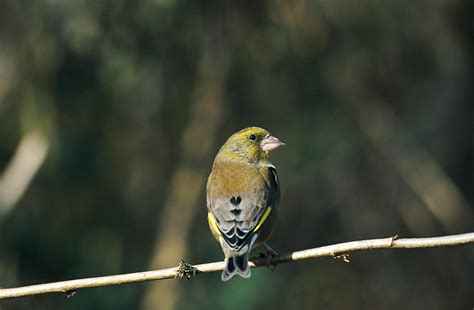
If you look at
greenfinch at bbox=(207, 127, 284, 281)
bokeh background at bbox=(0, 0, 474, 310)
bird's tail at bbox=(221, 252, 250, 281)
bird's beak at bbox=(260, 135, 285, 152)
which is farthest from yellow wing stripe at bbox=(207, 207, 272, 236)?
bokeh background at bbox=(0, 0, 474, 310)

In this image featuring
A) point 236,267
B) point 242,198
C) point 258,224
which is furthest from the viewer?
point 242,198

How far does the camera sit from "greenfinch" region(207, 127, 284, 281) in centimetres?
470

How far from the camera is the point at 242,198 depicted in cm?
516

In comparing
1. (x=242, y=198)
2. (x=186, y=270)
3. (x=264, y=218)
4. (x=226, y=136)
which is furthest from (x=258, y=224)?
(x=226, y=136)

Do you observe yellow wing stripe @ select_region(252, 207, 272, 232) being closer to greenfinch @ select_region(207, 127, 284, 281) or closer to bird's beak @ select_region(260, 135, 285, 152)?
greenfinch @ select_region(207, 127, 284, 281)

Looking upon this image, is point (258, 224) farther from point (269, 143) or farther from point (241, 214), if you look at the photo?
point (269, 143)

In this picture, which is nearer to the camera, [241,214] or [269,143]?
[241,214]

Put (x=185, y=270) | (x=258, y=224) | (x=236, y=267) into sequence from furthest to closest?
1. (x=258, y=224)
2. (x=236, y=267)
3. (x=185, y=270)

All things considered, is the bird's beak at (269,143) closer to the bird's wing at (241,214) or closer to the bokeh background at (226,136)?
the bird's wing at (241,214)

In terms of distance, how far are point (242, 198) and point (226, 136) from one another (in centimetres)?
290

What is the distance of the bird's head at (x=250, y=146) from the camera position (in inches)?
230

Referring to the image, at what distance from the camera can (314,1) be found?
7.40 m

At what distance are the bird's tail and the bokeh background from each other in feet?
8.91

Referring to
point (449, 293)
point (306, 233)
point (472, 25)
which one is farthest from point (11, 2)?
point (449, 293)
